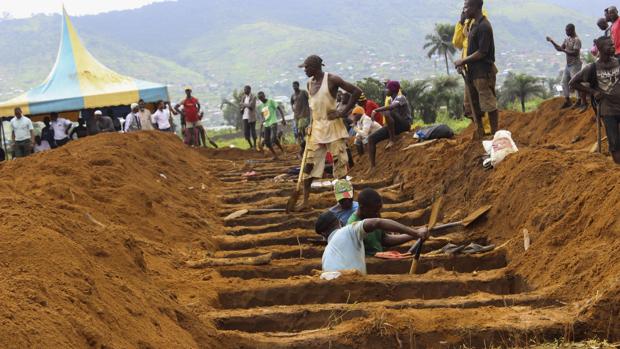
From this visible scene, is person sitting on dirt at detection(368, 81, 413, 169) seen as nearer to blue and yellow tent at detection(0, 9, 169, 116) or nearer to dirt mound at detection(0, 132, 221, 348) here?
dirt mound at detection(0, 132, 221, 348)

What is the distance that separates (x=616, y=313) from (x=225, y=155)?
1874 centimetres

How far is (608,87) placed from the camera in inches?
366

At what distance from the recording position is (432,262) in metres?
8.23

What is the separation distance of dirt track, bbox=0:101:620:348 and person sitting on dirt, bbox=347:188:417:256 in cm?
21

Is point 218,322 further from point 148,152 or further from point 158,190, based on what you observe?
point 148,152

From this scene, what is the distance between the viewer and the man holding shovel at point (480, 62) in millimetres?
11328

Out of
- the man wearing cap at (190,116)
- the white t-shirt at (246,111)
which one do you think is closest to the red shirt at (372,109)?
the white t-shirt at (246,111)

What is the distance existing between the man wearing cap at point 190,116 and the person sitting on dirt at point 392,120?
9297 mm

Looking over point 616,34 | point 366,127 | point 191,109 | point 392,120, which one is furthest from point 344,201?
point 191,109

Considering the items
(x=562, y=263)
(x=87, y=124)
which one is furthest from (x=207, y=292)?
(x=87, y=124)

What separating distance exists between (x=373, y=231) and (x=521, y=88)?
124 feet

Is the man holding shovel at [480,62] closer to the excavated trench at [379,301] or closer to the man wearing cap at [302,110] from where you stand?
the excavated trench at [379,301]

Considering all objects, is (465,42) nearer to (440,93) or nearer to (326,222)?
(326,222)

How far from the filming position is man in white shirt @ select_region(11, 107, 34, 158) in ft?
65.5
